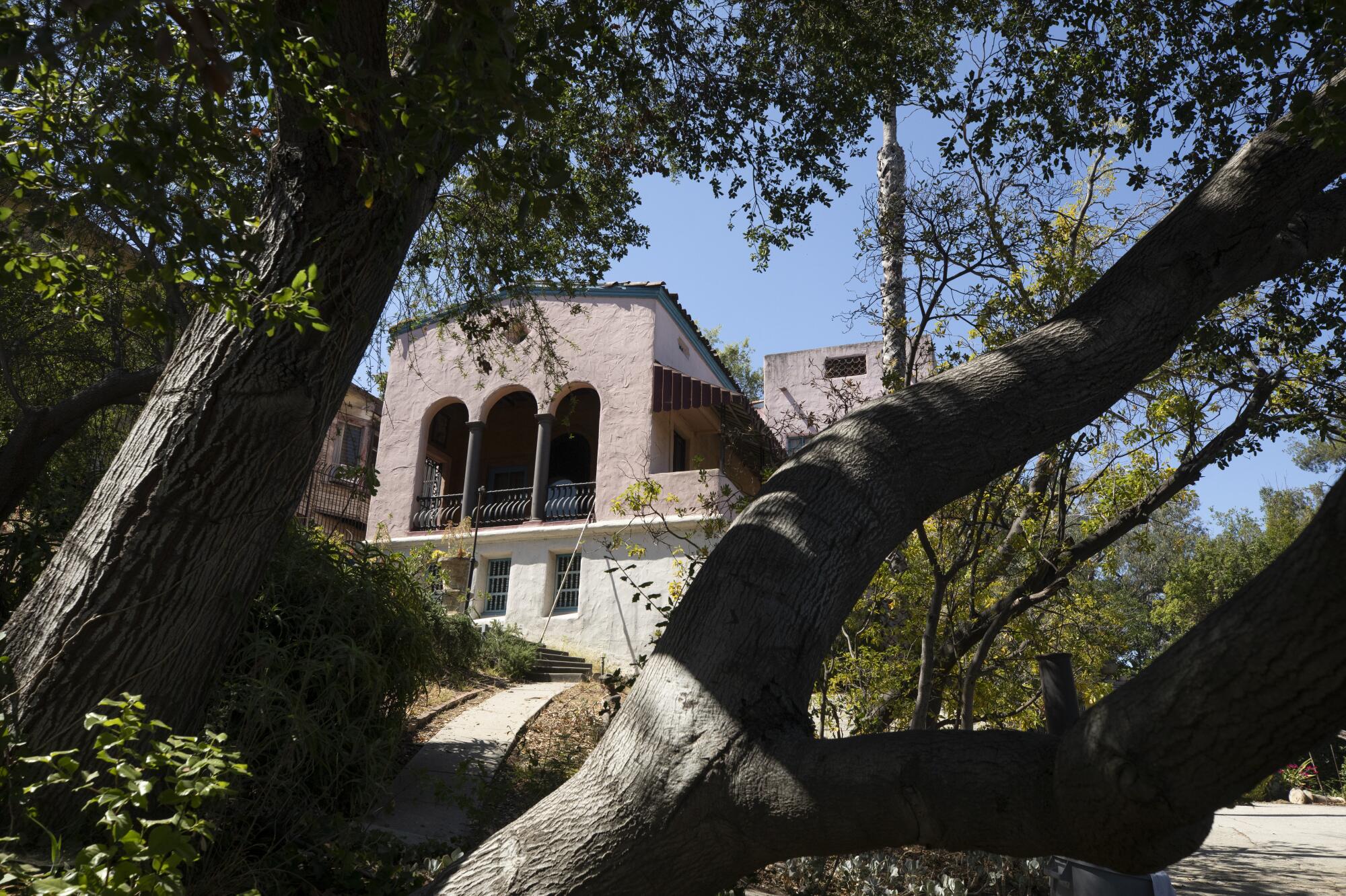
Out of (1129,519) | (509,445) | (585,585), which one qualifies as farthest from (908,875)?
(509,445)

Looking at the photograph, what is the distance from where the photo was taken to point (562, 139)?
795 cm

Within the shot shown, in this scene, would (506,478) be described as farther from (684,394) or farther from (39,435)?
(39,435)

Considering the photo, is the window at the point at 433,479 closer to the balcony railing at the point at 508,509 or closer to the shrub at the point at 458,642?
the balcony railing at the point at 508,509

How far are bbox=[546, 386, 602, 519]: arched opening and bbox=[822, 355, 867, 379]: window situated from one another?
5005 mm

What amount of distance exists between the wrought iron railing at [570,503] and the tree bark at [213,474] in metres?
13.1

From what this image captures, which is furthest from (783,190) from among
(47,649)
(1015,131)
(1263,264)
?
(47,649)

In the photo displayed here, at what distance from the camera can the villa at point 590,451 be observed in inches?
622

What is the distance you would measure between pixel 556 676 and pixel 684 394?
211 inches

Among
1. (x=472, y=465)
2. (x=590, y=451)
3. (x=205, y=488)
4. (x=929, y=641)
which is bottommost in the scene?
(x=929, y=641)

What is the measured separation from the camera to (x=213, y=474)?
353 cm

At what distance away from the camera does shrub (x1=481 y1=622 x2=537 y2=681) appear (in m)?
13.4

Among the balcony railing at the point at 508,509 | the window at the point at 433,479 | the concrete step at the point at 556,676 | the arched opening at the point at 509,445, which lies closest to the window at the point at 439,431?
the window at the point at 433,479

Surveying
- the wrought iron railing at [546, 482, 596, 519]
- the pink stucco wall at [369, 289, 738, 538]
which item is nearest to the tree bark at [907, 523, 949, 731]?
the pink stucco wall at [369, 289, 738, 538]

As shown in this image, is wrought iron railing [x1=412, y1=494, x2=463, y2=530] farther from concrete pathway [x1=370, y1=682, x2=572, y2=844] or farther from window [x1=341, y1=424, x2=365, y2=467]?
concrete pathway [x1=370, y1=682, x2=572, y2=844]
